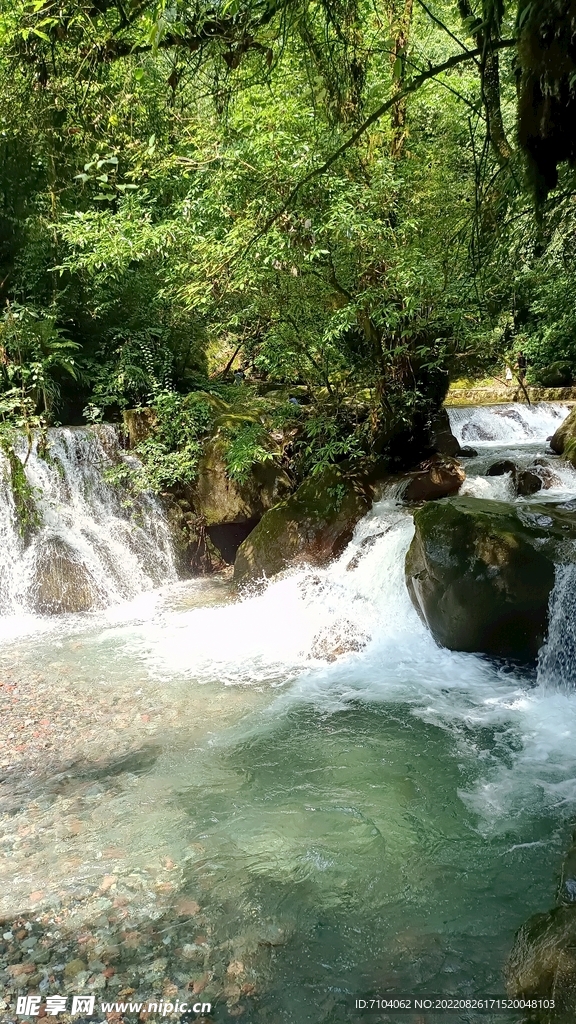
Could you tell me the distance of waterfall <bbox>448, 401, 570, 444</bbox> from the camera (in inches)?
504

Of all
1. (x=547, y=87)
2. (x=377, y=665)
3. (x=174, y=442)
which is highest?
(x=547, y=87)

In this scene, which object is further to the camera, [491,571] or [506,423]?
[506,423]

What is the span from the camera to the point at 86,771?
427 centimetres

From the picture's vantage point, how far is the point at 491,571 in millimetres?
5500

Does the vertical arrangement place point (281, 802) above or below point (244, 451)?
below

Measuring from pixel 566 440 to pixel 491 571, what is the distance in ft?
19.1

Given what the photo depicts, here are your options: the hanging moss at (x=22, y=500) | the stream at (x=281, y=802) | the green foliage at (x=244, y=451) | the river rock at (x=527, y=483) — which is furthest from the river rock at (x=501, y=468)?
the hanging moss at (x=22, y=500)

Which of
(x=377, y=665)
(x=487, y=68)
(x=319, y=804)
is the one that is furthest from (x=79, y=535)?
(x=487, y=68)

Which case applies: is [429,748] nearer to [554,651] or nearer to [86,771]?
[554,651]

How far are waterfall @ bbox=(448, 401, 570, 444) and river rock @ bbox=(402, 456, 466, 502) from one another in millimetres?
4190

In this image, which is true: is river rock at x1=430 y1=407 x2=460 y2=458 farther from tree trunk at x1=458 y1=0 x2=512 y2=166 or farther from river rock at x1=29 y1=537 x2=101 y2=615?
tree trunk at x1=458 y1=0 x2=512 y2=166

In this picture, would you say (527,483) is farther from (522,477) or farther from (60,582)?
(60,582)

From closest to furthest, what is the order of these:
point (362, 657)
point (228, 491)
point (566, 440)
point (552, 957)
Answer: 1. point (552, 957)
2. point (362, 657)
3. point (228, 491)
4. point (566, 440)

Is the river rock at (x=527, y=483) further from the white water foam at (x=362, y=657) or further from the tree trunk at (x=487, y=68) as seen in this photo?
the tree trunk at (x=487, y=68)
